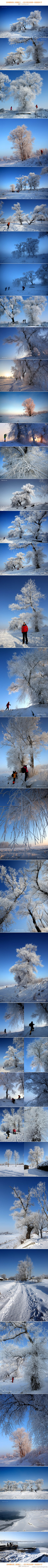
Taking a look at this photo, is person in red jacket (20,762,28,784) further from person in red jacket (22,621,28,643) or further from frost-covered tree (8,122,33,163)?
frost-covered tree (8,122,33,163)

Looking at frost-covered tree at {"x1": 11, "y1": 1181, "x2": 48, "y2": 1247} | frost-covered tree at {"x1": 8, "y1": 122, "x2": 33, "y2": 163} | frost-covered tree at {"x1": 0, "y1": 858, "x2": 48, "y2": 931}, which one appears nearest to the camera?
frost-covered tree at {"x1": 11, "y1": 1181, "x2": 48, "y2": 1247}

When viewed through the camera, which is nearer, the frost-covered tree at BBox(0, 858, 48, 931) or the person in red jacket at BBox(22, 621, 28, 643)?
the frost-covered tree at BBox(0, 858, 48, 931)

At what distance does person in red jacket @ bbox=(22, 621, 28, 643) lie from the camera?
20.1 ft

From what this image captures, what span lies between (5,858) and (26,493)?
9.73ft

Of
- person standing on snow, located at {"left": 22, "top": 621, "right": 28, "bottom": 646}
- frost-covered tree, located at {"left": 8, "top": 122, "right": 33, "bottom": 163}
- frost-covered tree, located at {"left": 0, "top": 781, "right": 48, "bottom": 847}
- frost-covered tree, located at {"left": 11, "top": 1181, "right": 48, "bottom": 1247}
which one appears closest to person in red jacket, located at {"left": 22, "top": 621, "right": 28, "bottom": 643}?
person standing on snow, located at {"left": 22, "top": 621, "right": 28, "bottom": 646}

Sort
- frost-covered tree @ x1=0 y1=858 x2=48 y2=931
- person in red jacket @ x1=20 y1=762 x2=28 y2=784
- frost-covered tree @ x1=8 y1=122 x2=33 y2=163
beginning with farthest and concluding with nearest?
frost-covered tree @ x1=8 y1=122 x2=33 y2=163 < person in red jacket @ x1=20 y1=762 x2=28 y2=784 < frost-covered tree @ x1=0 y1=858 x2=48 y2=931

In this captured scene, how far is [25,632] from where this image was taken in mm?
6168

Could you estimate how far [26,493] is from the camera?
20.6 feet

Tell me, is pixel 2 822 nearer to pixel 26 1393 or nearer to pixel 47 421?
pixel 47 421

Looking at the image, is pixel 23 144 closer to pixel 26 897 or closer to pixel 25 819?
pixel 25 819

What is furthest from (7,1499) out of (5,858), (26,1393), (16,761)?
(16,761)

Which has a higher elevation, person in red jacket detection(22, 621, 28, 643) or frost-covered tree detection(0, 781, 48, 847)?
person in red jacket detection(22, 621, 28, 643)

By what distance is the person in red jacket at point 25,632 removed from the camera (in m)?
6.14

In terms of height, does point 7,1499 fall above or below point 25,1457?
below
